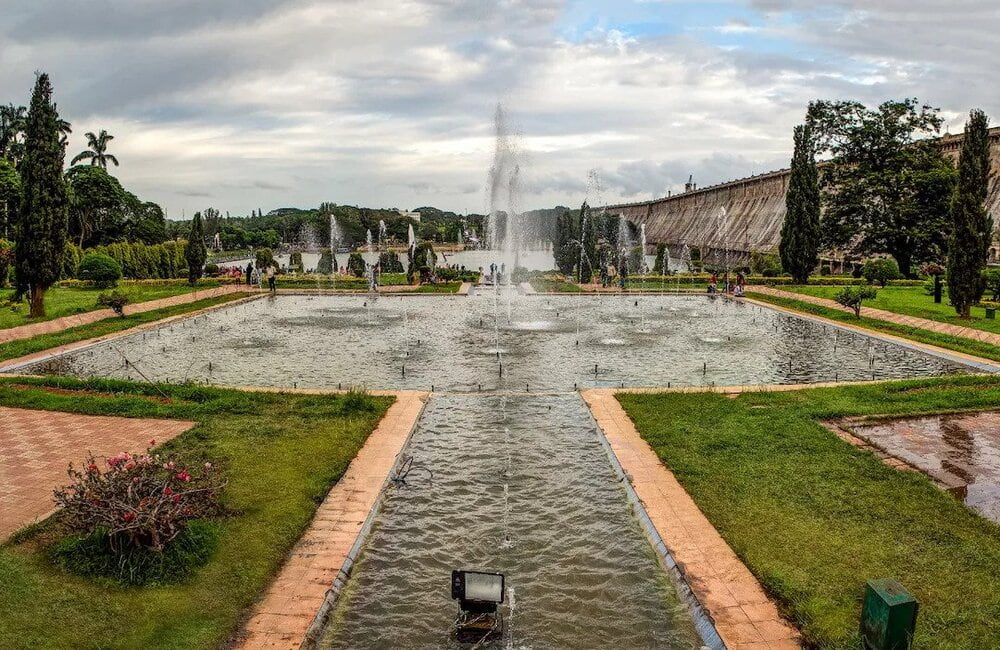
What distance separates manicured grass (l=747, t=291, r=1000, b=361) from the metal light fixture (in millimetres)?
14890

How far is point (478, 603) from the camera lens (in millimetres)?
5309

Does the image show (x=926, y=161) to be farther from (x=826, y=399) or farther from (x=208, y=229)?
(x=208, y=229)

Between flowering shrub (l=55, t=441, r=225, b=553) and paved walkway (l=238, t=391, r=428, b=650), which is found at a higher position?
flowering shrub (l=55, t=441, r=225, b=553)

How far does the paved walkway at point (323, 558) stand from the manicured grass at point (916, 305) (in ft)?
57.2

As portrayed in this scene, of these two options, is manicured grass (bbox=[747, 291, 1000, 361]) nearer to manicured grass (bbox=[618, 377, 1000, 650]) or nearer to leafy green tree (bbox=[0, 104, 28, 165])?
manicured grass (bbox=[618, 377, 1000, 650])

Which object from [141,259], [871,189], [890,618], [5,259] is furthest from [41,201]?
[871,189]

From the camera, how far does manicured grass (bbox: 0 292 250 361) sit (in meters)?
16.2

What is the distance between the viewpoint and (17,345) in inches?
651

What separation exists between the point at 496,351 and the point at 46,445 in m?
9.79

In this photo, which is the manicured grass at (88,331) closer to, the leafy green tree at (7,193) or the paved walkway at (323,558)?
the paved walkway at (323,558)

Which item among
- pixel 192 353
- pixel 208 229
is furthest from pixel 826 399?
pixel 208 229

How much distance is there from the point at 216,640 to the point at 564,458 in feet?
17.3

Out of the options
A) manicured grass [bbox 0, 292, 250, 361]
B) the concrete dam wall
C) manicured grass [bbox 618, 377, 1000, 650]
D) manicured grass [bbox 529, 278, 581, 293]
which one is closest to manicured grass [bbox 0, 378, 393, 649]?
manicured grass [bbox 618, 377, 1000, 650]

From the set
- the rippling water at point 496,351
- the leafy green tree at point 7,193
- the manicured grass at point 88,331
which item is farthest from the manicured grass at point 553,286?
the leafy green tree at point 7,193
